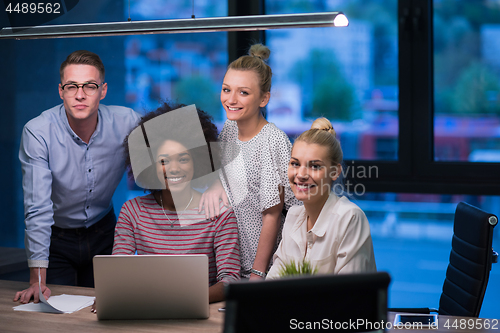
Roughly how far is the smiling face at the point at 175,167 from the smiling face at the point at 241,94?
0.81 ft

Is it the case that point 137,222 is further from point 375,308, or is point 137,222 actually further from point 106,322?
point 375,308

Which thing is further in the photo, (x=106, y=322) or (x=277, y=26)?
(x=277, y=26)

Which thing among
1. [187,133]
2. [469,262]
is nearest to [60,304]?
[187,133]

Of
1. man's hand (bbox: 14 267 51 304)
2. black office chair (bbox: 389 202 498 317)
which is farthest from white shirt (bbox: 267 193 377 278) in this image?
man's hand (bbox: 14 267 51 304)

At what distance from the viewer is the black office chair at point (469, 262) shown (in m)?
1.86

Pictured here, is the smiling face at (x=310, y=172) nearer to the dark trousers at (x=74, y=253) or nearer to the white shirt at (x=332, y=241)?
the white shirt at (x=332, y=241)

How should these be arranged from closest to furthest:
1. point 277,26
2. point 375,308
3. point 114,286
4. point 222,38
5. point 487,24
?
point 375,308 → point 114,286 → point 277,26 → point 487,24 → point 222,38

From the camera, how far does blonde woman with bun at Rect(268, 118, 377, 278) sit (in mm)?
1712

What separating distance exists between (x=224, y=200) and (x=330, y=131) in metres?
0.51

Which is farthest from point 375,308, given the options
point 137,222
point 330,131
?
point 137,222

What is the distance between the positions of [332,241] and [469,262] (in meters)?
0.60

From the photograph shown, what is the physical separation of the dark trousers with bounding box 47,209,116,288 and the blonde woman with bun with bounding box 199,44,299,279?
69cm

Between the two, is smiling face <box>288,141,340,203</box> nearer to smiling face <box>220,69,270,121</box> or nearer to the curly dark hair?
smiling face <box>220,69,270,121</box>

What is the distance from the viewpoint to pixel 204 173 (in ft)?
7.13
